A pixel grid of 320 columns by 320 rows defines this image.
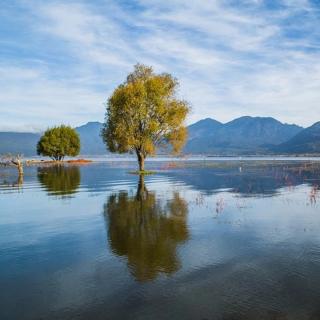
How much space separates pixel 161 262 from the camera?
589 inches

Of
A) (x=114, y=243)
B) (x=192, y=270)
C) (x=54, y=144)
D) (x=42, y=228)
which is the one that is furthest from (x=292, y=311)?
(x=54, y=144)

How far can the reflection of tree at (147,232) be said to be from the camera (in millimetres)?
14766

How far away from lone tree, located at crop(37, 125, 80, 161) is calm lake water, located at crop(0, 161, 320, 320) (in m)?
115

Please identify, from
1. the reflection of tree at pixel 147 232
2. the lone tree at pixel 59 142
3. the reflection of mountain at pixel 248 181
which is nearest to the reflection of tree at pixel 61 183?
the reflection of tree at pixel 147 232

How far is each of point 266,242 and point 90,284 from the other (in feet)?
29.3

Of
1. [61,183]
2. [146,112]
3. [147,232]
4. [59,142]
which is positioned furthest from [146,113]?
[59,142]

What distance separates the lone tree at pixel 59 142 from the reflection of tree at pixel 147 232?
368 feet

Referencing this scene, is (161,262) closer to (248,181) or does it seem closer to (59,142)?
(248,181)

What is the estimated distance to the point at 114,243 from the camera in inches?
722

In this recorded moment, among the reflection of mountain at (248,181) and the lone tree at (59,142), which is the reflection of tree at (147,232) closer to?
the reflection of mountain at (248,181)

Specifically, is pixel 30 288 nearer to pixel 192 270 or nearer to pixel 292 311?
Result: pixel 192 270

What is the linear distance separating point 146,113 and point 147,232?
2077 inches

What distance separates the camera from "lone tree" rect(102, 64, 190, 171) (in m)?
70.2

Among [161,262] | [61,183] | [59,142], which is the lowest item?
[161,262]
